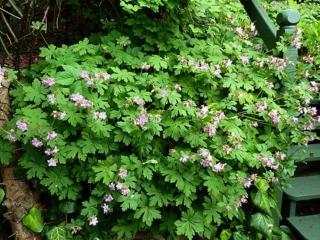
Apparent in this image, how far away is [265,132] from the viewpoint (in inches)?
119

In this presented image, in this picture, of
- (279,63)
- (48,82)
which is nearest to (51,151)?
(48,82)

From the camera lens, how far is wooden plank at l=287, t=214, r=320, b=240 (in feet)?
10.2

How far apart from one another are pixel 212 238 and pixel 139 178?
Result: 712 mm

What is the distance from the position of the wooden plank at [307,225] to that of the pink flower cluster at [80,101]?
71.9 inches

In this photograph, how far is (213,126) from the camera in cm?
268

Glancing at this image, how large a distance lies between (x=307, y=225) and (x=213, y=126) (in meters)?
1.23

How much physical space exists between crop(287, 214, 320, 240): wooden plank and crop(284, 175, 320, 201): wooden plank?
171mm

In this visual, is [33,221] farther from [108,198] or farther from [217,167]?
[217,167]

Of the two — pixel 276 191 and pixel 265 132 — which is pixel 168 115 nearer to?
pixel 265 132

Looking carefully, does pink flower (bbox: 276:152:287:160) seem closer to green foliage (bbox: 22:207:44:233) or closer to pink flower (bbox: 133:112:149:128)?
pink flower (bbox: 133:112:149:128)

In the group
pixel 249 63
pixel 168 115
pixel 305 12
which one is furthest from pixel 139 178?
pixel 305 12

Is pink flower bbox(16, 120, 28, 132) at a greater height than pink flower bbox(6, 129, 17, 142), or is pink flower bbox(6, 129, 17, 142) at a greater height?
pink flower bbox(16, 120, 28, 132)

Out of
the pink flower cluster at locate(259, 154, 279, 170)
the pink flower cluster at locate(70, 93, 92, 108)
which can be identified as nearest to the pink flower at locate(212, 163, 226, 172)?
the pink flower cluster at locate(259, 154, 279, 170)

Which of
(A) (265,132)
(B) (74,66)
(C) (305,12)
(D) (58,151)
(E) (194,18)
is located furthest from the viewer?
(C) (305,12)
